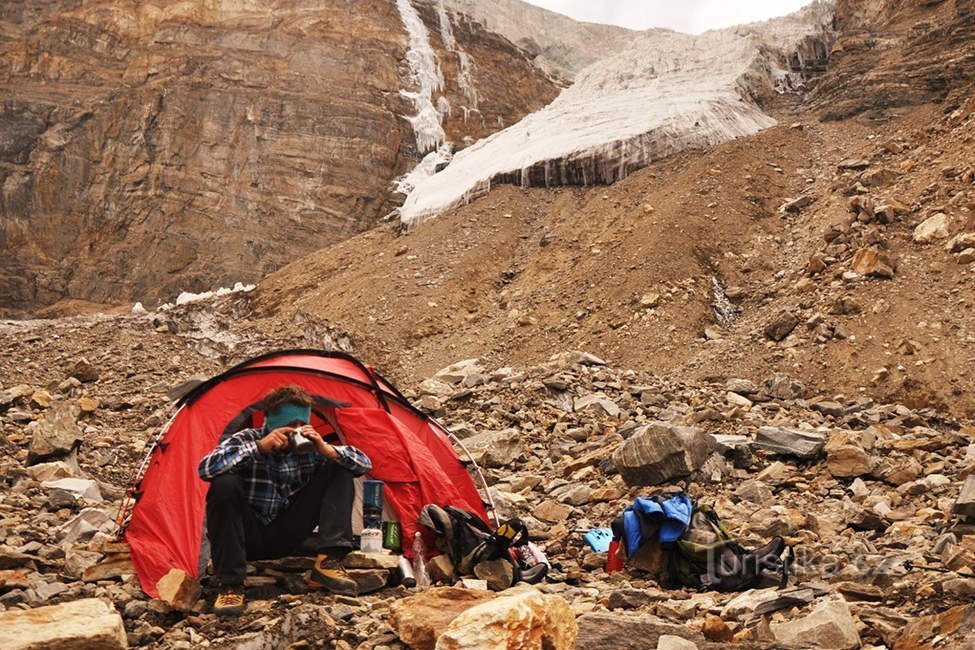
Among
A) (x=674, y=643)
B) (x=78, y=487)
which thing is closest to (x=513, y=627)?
(x=674, y=643)

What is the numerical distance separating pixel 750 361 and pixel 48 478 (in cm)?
1029

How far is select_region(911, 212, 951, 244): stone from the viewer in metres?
15.5

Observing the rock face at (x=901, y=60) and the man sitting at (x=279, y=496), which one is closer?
the man sitting at (x=279, y=496)

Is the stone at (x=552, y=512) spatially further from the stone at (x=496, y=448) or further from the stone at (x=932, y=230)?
A: the stone at (x=932, y=230)

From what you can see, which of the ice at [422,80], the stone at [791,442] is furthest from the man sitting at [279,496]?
the ice at [422,80]

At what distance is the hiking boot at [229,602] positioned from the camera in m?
5.35

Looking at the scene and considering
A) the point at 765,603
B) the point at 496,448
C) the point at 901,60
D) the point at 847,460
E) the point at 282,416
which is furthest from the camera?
the point at 901,60

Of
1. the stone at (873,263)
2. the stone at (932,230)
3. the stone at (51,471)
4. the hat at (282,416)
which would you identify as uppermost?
the stone at (932,230)

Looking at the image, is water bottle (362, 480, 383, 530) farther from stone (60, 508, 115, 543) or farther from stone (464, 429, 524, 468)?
stone (464, 429, 524, 468)

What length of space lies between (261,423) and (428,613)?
3.39m

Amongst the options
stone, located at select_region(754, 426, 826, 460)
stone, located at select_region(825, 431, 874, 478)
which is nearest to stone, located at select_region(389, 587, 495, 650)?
stone, located at select_region(825, 431, 874, 478)

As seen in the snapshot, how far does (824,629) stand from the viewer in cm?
424

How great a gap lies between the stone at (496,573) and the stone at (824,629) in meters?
2.05

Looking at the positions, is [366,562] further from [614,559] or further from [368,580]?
[614,559]
